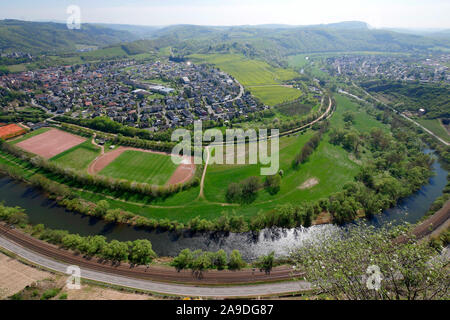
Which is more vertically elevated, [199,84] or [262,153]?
[199,84]

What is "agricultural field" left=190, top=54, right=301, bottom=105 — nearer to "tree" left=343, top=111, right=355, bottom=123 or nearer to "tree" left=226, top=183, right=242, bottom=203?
→ "tree" left=343, top=111, right=355, bottom=123

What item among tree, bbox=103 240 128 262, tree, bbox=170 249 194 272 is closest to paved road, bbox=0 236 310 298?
tree, bbox=103 240 128 262

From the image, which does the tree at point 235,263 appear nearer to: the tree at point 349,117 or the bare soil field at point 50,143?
the bare soil field at point 50,143

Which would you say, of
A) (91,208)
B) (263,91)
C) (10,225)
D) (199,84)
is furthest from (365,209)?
(199,84)

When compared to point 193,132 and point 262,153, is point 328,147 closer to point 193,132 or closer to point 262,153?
point 262,153

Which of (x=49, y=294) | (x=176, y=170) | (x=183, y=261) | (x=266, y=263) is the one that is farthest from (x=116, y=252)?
(x=176, y=170)

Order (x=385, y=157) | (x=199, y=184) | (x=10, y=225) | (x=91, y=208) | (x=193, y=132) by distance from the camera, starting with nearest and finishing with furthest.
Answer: (x=10, y=225)
(x=91, y=208)
(x=199, y=184)
(x=385, y=157)
(x=193, y=132)

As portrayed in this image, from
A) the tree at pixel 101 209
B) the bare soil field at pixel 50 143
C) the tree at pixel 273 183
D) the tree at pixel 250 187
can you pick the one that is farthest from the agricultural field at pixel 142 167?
the tree at pixel 273 183

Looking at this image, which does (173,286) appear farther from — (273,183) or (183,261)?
(273,183)
